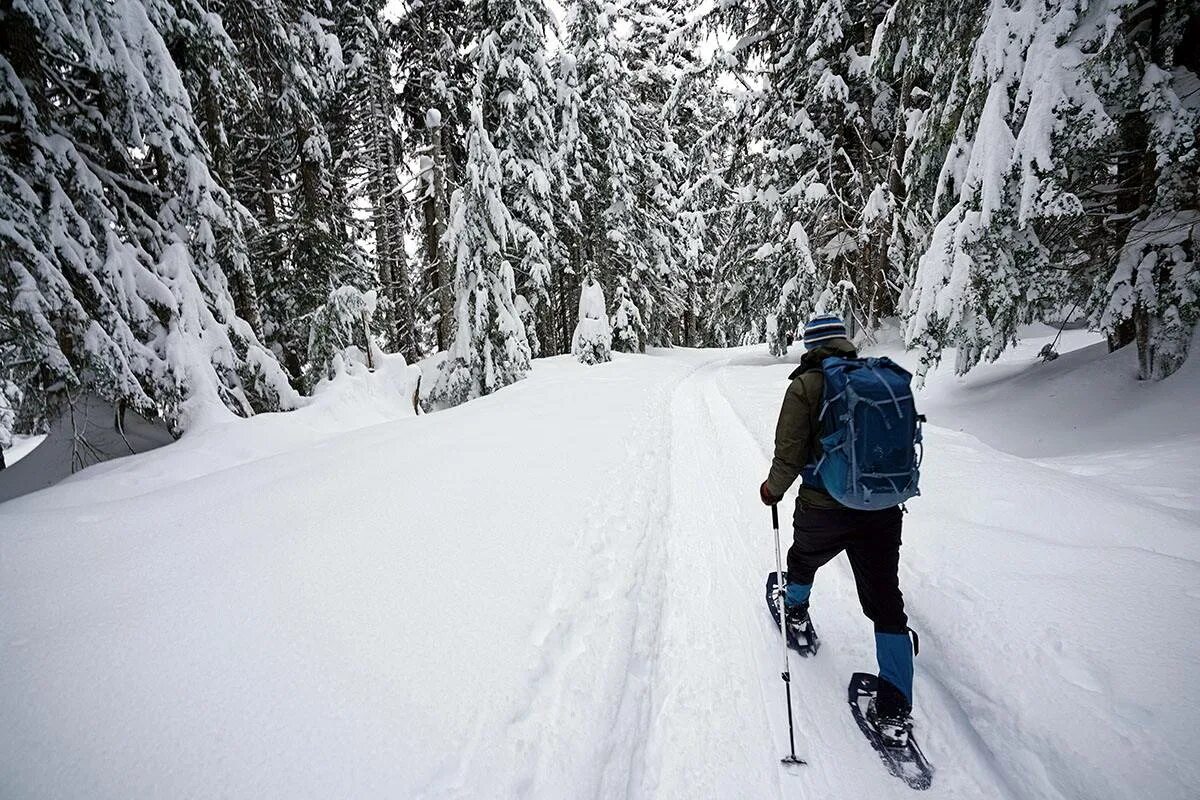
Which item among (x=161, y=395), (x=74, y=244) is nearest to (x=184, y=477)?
(x=161, y=395)

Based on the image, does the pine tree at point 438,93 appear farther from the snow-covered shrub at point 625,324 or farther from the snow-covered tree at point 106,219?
the snow-covered shrub at point 625,324

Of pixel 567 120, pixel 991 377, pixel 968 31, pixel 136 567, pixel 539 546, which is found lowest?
Result: pixel 539 546

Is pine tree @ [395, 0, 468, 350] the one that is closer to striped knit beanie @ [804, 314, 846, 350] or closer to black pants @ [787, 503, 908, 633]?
striped knit beanie @ [804, 314, 846, 350]

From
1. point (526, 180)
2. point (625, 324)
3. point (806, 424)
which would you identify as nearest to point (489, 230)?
point (526, 180)

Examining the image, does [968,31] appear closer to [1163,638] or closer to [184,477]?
[1163,638]

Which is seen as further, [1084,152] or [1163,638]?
[1084,152]

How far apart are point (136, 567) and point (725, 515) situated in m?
4.99

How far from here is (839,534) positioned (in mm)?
2510

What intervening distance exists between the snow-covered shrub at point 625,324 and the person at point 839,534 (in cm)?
1979

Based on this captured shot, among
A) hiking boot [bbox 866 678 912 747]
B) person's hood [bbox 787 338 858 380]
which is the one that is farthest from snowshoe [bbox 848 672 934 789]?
person's hood [bbox 787 338 858 380]

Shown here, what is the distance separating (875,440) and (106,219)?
9544mm

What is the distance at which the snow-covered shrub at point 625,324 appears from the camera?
72.5 feet

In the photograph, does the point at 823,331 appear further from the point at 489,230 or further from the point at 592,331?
the point at 592,331

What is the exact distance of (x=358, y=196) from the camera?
1395 centimetres
